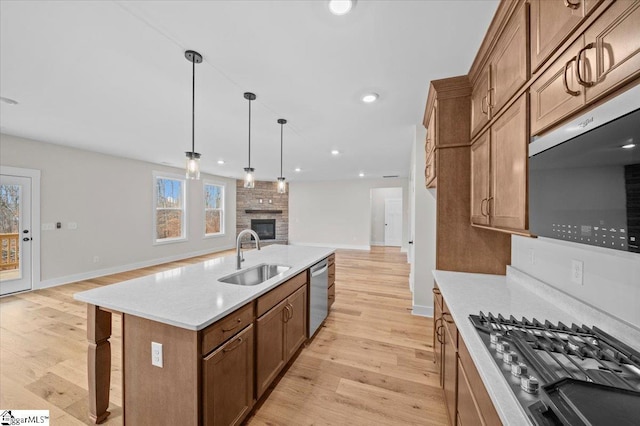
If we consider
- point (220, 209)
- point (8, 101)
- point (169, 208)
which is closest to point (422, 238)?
point (8, 101)

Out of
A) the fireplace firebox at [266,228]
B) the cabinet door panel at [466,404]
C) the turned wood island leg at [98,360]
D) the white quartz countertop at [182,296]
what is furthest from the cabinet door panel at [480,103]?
the fireplace firebox at [266,228]

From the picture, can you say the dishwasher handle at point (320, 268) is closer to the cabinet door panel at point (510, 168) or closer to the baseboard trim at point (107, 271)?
the cabinet door panel at point (510, 168)

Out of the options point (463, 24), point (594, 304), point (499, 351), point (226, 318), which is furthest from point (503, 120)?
point (226, 318)

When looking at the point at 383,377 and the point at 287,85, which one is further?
the point at 287,85

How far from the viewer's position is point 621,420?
1.87ft

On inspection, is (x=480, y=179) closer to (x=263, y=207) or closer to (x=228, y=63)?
(x=228, y=63)

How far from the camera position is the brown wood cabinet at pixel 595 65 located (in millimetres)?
667

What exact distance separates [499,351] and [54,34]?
313 centimetres

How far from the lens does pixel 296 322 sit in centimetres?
231

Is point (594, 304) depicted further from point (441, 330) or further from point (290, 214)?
point (290, 214)

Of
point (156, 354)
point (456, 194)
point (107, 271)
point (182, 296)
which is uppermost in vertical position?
point (456, 194)

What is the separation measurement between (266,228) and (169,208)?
360 centimetres

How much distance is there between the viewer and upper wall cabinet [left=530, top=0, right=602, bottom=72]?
2.76ft

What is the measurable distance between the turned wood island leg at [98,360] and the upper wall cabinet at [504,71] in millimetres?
2760
